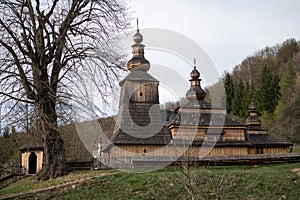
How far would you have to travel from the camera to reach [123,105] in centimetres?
2853

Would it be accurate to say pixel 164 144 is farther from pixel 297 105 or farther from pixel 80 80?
pixel 297 105

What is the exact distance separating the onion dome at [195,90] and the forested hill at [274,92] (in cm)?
1528

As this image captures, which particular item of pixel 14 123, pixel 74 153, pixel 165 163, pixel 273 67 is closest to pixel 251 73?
pixel 273 67

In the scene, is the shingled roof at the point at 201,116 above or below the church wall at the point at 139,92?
below

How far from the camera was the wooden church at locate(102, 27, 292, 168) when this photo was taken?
2569cm

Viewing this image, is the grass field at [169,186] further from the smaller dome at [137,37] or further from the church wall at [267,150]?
the smaller dome at [137,37]

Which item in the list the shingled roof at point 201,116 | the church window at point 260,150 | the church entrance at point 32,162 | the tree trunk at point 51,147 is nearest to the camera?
the tree trunk at point 51,147

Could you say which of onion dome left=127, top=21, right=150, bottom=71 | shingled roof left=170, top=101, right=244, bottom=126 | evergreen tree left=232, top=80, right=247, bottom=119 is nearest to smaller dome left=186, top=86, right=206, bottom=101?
shingled roof left=170, top=101, right=244, bottom=126

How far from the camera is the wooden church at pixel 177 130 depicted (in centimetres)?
2569

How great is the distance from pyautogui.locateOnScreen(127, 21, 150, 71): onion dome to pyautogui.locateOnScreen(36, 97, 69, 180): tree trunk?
12.2m

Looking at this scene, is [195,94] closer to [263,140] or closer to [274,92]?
[263,140]

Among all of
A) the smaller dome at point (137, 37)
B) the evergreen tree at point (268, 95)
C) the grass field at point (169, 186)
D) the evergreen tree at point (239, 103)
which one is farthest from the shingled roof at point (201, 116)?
the evergreen tree at point (268, 95)

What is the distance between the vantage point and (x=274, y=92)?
56.1 m

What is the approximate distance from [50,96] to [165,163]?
690 centimetres
